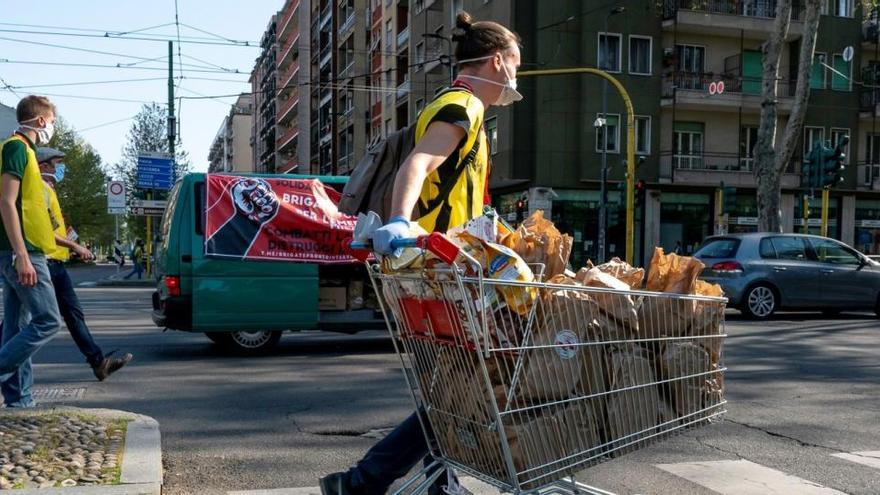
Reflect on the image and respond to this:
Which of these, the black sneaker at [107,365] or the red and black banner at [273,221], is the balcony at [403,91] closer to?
the red and black banner at [273,221]

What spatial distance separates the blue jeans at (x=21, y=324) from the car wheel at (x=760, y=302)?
39.3 ft

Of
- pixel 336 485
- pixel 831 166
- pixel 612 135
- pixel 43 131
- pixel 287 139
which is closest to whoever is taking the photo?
pixel 336 485

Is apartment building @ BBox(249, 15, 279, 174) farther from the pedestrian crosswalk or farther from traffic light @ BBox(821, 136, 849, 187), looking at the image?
the pedestrian crosswalk

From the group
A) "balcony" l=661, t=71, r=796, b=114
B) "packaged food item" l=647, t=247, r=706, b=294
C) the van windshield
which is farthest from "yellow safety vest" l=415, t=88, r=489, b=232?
"balcony" l=661, t=71, r=796, b=114

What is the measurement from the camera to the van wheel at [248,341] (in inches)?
→ 371

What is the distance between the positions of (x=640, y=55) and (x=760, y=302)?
66.3ft

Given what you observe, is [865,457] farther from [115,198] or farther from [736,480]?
[115,198]

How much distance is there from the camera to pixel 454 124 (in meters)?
2.88

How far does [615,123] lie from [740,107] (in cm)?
542

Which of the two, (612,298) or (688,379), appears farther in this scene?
(688,379)

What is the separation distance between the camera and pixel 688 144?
33156mm

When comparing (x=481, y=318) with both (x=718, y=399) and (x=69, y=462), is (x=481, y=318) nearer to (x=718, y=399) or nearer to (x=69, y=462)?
(x=718, y=399)

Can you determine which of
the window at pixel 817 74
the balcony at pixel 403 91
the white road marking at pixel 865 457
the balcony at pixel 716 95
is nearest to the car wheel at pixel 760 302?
the white road marking at pixel 865 457

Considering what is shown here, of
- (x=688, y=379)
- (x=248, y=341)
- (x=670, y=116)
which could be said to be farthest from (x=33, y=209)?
(x=670, y=116)
